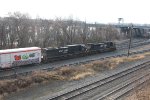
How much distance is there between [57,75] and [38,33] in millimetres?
43135

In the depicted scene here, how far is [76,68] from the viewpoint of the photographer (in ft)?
133

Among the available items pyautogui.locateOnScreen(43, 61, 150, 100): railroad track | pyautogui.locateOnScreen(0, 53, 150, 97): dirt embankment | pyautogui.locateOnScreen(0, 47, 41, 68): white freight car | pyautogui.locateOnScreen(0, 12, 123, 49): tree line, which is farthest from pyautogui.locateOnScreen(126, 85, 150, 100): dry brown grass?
pyautogui.locateOnScreen(0, 12, 123, 49): tree line

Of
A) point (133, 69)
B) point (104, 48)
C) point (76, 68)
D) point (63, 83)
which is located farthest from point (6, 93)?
point (104, 48)

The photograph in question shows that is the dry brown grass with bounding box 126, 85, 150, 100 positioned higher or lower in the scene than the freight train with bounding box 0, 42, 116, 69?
lower

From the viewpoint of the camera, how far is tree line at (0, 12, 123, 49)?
69.9 m

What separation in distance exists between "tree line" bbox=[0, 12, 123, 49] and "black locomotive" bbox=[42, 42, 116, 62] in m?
19.8

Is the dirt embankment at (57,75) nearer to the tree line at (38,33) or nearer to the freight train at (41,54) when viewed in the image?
the freight train at (41,54)

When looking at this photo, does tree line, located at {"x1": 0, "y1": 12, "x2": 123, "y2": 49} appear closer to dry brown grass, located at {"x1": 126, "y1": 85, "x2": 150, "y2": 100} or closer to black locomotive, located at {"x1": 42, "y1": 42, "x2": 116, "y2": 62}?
black locomotive, located at {"x1": 42, "y1": 42, "x2": 116, "y2": 62}

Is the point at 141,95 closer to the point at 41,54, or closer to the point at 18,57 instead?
the point at 18,57

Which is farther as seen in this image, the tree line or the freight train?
the tree line

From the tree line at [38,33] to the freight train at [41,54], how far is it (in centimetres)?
2073

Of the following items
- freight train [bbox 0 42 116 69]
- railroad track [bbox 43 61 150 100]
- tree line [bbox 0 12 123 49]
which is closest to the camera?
railroad track [bbox 43 61 150 100]

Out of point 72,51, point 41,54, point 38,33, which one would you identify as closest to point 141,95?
point 41,54

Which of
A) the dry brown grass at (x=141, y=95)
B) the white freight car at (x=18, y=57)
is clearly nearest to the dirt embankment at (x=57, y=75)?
the white freight car at (x=18, y=57)
